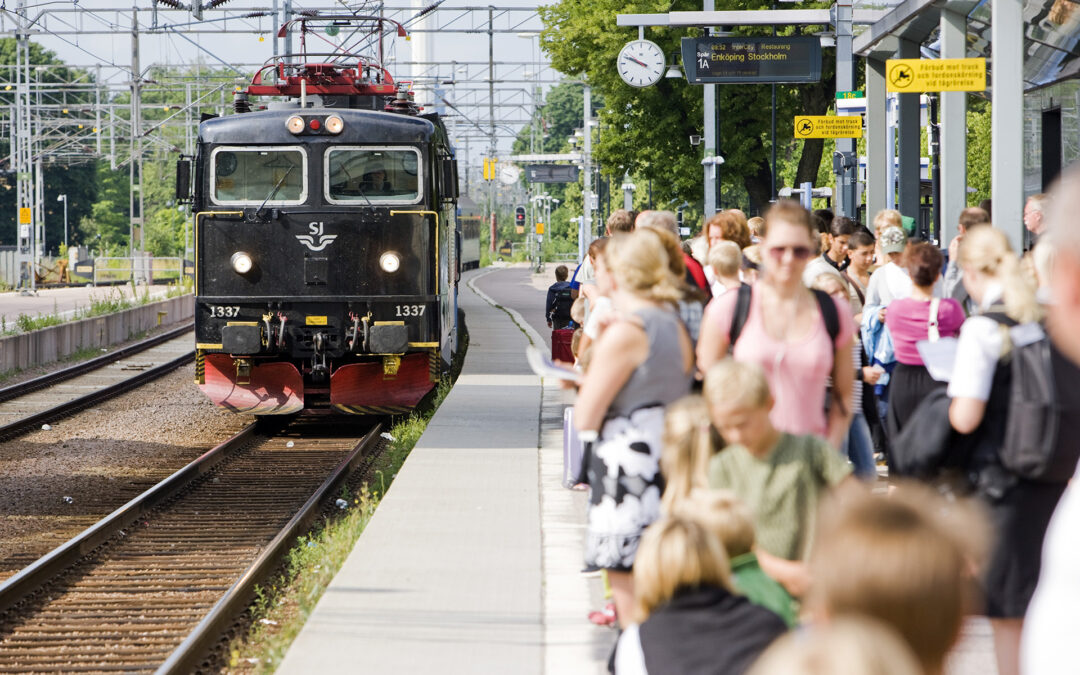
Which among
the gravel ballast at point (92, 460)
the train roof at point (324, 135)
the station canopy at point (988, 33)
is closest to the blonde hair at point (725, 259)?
the gravel ballast at point (92, 460)

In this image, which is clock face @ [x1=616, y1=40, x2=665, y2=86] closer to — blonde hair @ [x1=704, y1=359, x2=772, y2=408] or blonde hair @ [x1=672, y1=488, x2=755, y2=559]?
blonde hair @ [x1=704, y1=359, x2=772, y2=408]

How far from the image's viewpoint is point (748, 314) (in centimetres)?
543

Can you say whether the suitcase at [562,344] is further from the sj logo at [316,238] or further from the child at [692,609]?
the child at [692,609]

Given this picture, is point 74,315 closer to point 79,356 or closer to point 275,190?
point 79,356

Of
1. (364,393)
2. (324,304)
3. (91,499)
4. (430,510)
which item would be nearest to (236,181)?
(324,304)

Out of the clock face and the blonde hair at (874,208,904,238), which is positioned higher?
the clock face

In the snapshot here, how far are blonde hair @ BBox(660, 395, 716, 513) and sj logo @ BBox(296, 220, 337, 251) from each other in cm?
1062

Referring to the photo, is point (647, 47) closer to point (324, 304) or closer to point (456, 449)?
point (324, 304)

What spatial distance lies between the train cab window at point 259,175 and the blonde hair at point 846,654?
13.5 metres

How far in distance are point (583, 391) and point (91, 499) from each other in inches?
319

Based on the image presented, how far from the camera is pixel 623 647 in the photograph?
359cm

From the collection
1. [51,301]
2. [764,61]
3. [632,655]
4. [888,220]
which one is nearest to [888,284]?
[888,220]

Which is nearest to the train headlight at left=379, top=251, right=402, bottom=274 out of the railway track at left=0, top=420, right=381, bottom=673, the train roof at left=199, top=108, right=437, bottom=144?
the train roof at left=199, top=108, right=437, bottom=144

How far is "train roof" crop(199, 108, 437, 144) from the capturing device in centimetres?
1512
